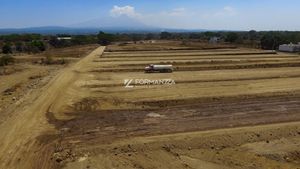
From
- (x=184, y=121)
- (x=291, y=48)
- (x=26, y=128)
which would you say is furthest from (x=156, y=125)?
(x=291, y=48)

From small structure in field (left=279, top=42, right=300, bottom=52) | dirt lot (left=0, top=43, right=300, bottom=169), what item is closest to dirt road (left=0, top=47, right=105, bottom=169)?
dirt lot (left=0, top=43, right=300, bottom=169)

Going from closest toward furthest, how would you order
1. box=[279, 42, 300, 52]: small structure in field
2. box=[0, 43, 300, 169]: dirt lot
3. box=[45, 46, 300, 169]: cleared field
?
1. box=[0, 43, 300, 169]: dirt lot
2. box=[45, 46, 300, 169]: cleared field
3. box=[279, 42, 300, 52]: small structure in field

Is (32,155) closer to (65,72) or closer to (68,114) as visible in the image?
(68,114)

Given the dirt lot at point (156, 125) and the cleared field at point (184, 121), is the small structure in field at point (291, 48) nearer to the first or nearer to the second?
the cleared field at point (184, 121)

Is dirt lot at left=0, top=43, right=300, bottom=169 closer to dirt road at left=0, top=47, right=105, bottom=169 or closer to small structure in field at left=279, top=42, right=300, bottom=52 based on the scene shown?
dirt road at left=0, top=47, right=105, bottom=169

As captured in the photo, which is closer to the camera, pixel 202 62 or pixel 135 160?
pixel 135 160

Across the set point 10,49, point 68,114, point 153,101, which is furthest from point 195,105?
point 10,49

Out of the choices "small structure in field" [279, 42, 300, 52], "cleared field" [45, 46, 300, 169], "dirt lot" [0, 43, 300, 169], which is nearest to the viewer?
"dirt lot" [0, 43, 300, 169]
